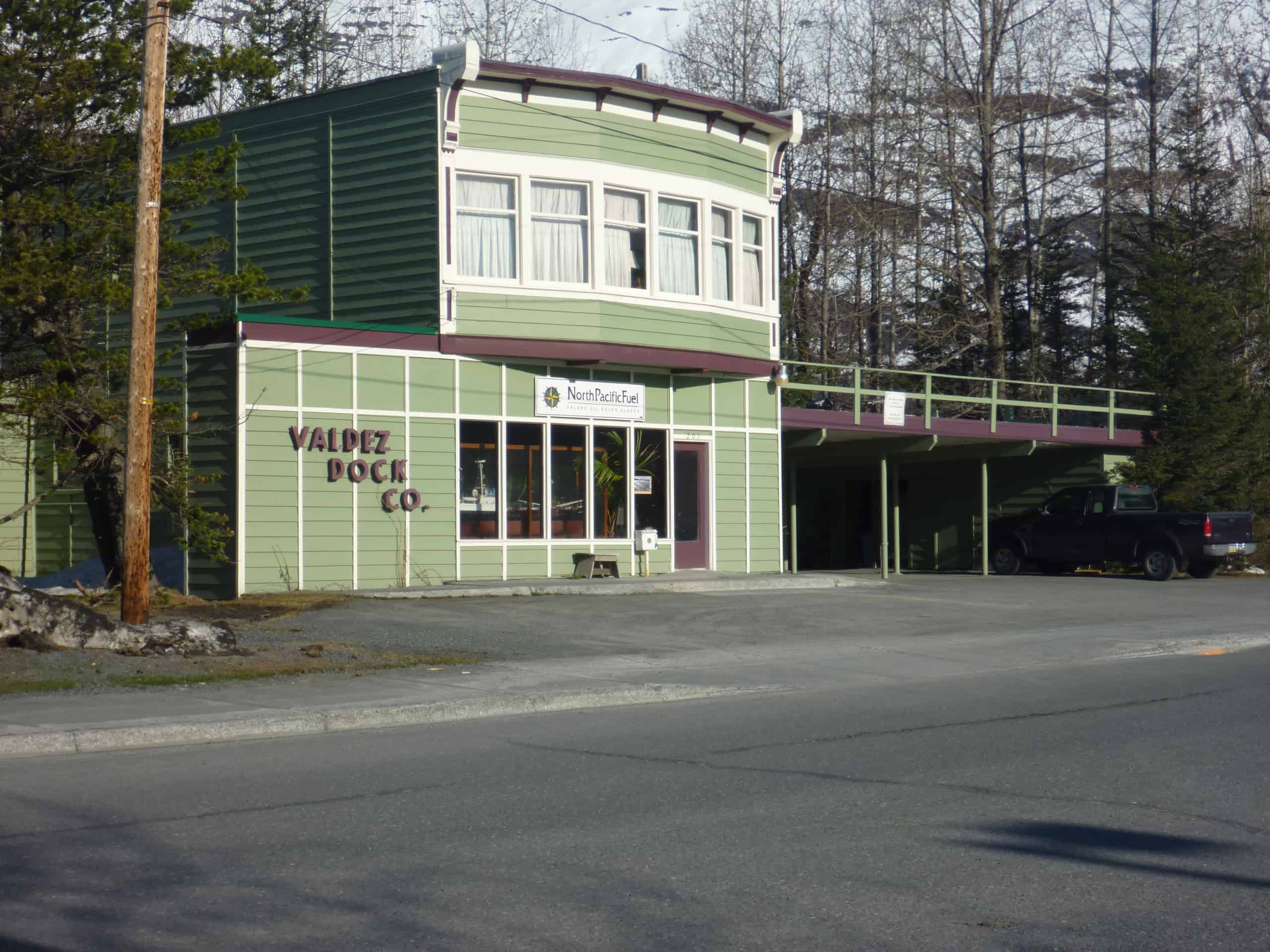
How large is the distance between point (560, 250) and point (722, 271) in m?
3.34

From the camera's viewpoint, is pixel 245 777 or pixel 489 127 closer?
pixel 245 777

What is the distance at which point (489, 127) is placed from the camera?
70.8 ft

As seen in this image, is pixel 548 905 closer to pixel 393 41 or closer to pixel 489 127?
pixel 489 127

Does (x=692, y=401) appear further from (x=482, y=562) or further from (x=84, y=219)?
(x=84, y=219)

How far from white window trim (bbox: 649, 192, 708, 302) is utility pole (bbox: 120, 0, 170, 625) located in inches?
392

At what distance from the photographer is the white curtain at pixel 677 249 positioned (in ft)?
76.1

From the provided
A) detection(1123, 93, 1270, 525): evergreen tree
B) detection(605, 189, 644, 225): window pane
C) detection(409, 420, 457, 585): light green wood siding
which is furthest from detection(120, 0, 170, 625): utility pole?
detection(1123, 93, 1270, 525): evergreen tree

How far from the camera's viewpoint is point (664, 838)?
6.50 metres

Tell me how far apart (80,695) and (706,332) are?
14.5 meters

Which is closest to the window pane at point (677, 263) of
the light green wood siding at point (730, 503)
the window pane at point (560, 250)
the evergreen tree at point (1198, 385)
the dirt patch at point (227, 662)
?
the window pane at point (560, 250)

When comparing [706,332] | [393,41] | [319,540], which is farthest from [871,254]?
[319,540]

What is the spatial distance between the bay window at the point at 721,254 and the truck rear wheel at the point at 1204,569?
1179 cm

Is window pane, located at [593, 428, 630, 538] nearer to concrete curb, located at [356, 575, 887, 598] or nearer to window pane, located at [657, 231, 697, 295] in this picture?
concrete curb, located at [356, 575, 887, 598]

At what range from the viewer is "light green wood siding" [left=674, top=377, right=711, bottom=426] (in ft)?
78.7
